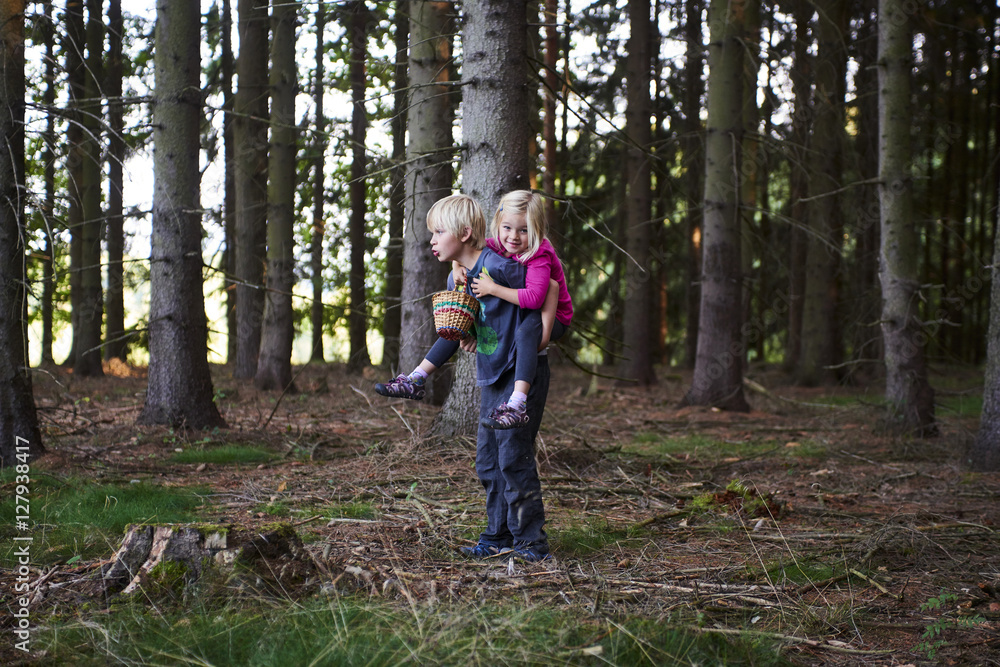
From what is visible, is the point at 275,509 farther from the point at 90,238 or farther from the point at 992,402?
the point at 90,238

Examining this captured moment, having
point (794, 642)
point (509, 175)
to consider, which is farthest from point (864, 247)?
point (794, 642)

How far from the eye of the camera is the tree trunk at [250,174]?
490 inches

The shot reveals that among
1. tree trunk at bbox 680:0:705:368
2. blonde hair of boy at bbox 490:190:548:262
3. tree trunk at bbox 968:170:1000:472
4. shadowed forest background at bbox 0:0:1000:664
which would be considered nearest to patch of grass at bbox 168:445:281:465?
shadowed forest background at bbox 0:0:1000:664

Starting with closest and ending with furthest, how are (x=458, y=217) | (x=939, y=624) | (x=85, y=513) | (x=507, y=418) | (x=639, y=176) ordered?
1. (x=939, y=624)
2. (x=507, y=418)
3. (x=458, y=217)
4. (x=85, y=513)
5. (x=639, y=176)

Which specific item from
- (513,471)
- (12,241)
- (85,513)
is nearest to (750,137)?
(513,471)

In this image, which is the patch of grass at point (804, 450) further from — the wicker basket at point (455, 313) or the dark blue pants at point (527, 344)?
the wicker basket at point (455, 313)

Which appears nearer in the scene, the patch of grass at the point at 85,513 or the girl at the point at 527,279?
the girl at the point at 527,279

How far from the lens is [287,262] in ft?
39.5

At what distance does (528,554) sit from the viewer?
383 centimetres

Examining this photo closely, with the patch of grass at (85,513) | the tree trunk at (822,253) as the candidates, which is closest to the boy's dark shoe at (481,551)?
the patch of grass at (85,513)

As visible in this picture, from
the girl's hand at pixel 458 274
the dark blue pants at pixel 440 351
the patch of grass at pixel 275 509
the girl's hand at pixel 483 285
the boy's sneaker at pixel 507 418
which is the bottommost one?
the patch of grass at pixel 275 509

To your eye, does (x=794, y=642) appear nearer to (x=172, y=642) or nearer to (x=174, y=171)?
(x=172, y=642)

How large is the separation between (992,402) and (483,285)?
17.5 ft

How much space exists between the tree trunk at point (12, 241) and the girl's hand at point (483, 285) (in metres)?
3.69
